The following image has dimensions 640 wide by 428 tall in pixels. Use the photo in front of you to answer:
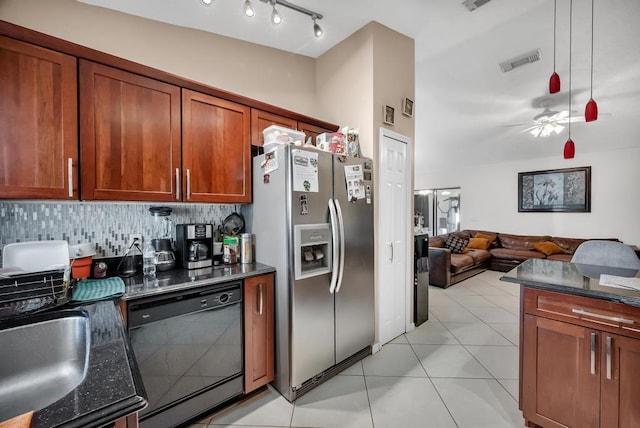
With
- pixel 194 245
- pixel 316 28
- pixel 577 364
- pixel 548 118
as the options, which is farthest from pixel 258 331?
pixel 548 118

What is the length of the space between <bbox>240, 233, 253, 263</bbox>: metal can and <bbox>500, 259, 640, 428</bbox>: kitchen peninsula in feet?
5.76

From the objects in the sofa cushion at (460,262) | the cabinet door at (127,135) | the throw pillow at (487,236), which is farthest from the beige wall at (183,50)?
the throw pillow at (487,236)

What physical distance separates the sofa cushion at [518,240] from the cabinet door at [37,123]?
290 inches

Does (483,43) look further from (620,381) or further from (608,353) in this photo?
(620,381)

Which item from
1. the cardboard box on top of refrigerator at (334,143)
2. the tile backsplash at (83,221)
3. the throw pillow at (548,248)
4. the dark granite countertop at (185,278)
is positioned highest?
the cardboard box on top of refrigerator at (334,143)

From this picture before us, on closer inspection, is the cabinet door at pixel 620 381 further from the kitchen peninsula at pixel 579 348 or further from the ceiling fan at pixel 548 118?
the ceiling fan at pixel 548 118

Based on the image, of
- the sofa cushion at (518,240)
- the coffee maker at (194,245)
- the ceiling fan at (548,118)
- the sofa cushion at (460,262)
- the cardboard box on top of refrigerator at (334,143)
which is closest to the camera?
the coffee maker at (194,245)

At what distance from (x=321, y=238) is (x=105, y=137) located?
4.79ft

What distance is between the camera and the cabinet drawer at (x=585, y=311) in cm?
124

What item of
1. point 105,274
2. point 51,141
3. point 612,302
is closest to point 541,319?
point 612,302

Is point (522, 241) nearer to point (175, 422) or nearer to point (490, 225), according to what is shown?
point (490, 225)

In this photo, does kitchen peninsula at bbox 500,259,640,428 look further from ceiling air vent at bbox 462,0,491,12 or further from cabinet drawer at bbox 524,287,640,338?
ceiling air vent at bbox 462,0,491,12

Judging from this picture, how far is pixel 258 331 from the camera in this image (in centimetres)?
185

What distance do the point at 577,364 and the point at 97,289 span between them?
8.50ft
